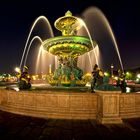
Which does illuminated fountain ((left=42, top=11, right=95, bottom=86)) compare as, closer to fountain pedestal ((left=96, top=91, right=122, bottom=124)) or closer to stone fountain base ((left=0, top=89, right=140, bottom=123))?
stone fountain base ((left=0, top=89, right=140, bottom=123))

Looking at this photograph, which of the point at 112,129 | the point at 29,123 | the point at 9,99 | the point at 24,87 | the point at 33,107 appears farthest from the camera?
the point at 24,87

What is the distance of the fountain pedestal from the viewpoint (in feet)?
22.8

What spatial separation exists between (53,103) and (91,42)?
7.70 meters

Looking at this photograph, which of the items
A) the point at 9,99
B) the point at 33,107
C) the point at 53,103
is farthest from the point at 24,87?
the point at 53,103

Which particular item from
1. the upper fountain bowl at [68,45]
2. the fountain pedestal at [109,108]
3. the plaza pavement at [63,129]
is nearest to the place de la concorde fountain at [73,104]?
the fountain pedestal at [109,108]

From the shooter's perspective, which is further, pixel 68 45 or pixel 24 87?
pixel 68 45

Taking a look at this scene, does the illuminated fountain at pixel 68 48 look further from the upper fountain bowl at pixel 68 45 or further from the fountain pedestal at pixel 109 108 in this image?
the fountain pedestal at pixel 109 108

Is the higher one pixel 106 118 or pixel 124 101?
pixel 124 101

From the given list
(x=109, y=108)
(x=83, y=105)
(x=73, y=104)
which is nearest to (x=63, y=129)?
(x=73, y=104)

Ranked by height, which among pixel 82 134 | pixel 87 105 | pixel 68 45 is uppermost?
pixel 68 45

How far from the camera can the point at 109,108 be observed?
275 inches

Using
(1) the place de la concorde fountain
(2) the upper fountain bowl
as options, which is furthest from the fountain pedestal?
(2) the upper fountain bowl

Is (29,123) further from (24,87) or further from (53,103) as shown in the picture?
(24,87)

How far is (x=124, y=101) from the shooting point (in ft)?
25.2
